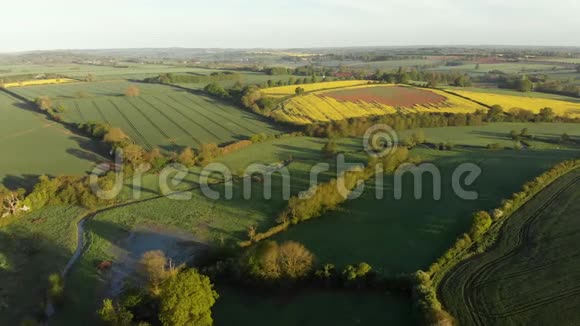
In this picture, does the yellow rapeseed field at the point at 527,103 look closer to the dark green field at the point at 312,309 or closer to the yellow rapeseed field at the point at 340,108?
the yellow rapeseed field at the point at 340,108

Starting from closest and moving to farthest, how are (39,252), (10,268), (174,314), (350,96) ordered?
(174,314)
(10,268)
(39,252)
(350,96)

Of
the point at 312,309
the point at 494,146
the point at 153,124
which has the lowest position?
the point at 312,309

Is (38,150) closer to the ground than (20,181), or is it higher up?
higher up

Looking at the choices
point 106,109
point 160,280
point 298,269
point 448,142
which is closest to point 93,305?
point 160,280

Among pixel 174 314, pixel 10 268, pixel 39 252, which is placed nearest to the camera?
pixel 174 314

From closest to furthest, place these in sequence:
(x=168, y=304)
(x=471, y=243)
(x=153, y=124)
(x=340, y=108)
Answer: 1. (x=168, y=304)
2. (x=471, y=243)
3. (x=153, y=124)
4. (x=340, y=108)

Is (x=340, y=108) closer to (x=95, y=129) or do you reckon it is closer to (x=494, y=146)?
(x=494, y=146)

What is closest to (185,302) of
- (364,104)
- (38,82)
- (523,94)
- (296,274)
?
(296,274)

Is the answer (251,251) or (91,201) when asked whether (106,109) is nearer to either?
(91,201)
